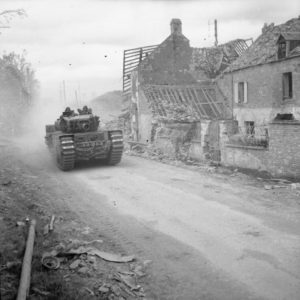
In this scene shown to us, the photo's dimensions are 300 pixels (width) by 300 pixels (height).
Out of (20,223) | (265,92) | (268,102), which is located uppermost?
(265,92)

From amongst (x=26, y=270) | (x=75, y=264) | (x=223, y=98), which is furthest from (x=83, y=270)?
(x=223, y=98)

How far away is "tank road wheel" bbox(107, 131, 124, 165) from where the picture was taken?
628 inches

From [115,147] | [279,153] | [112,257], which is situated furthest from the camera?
[115,147]

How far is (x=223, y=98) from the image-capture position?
26969 millimetres

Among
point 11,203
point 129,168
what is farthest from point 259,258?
point 129,168

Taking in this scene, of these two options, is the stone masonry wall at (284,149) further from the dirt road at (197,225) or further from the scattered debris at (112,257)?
the scattered debris at (112,257)

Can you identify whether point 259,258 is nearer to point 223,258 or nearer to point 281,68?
point 223,258

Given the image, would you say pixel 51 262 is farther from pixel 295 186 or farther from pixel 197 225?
pixel 295 186

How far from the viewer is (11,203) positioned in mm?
9359

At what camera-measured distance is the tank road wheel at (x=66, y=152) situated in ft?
48.8

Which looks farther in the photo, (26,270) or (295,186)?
(295,186)

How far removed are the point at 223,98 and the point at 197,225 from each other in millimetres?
20123

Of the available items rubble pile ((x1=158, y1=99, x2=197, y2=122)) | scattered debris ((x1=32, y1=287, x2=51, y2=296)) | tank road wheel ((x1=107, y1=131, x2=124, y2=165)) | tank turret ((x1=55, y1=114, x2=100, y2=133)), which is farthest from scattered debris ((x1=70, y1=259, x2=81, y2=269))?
rubble pile ((x1=158, y1=99, x2=197, y2=122))

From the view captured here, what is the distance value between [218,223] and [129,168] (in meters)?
8.02
